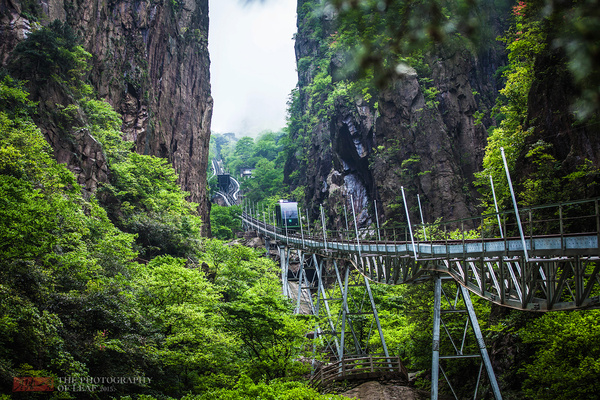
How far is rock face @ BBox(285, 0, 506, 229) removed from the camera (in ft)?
123

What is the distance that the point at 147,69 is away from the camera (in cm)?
3931

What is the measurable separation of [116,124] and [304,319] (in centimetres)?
2233

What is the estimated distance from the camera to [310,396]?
380 inches

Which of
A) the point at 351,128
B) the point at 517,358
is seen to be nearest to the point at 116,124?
the point at 351,128

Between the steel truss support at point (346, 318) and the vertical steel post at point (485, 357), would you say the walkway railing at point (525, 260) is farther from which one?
the steel truss support at point (346, 318)

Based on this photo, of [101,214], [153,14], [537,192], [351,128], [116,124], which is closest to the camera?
[537,192]

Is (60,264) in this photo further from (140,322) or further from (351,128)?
(351,128)

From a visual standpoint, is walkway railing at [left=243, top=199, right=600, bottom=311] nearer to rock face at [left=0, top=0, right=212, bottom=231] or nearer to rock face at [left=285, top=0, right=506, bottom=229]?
rock face at [left=285, top=0, right=506, bottom=229]

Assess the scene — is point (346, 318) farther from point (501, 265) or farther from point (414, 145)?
point (414, 145)

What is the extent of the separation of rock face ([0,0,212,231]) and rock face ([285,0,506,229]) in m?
18.9

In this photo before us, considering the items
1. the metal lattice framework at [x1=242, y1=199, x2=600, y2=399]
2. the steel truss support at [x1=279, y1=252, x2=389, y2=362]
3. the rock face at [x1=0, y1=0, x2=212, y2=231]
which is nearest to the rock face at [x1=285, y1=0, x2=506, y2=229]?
the steel truss support at [x1=279, y1=252, x2=389, y2=362]

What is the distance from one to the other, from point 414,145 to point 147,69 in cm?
2859

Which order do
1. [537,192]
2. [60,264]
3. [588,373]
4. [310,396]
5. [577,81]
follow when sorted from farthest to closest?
1. [537,192]
2. [60,264]
3. [310,396]
4. [588,373]
5. [577,81]

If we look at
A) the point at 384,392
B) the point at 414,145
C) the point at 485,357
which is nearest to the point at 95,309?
the point at 384,392
